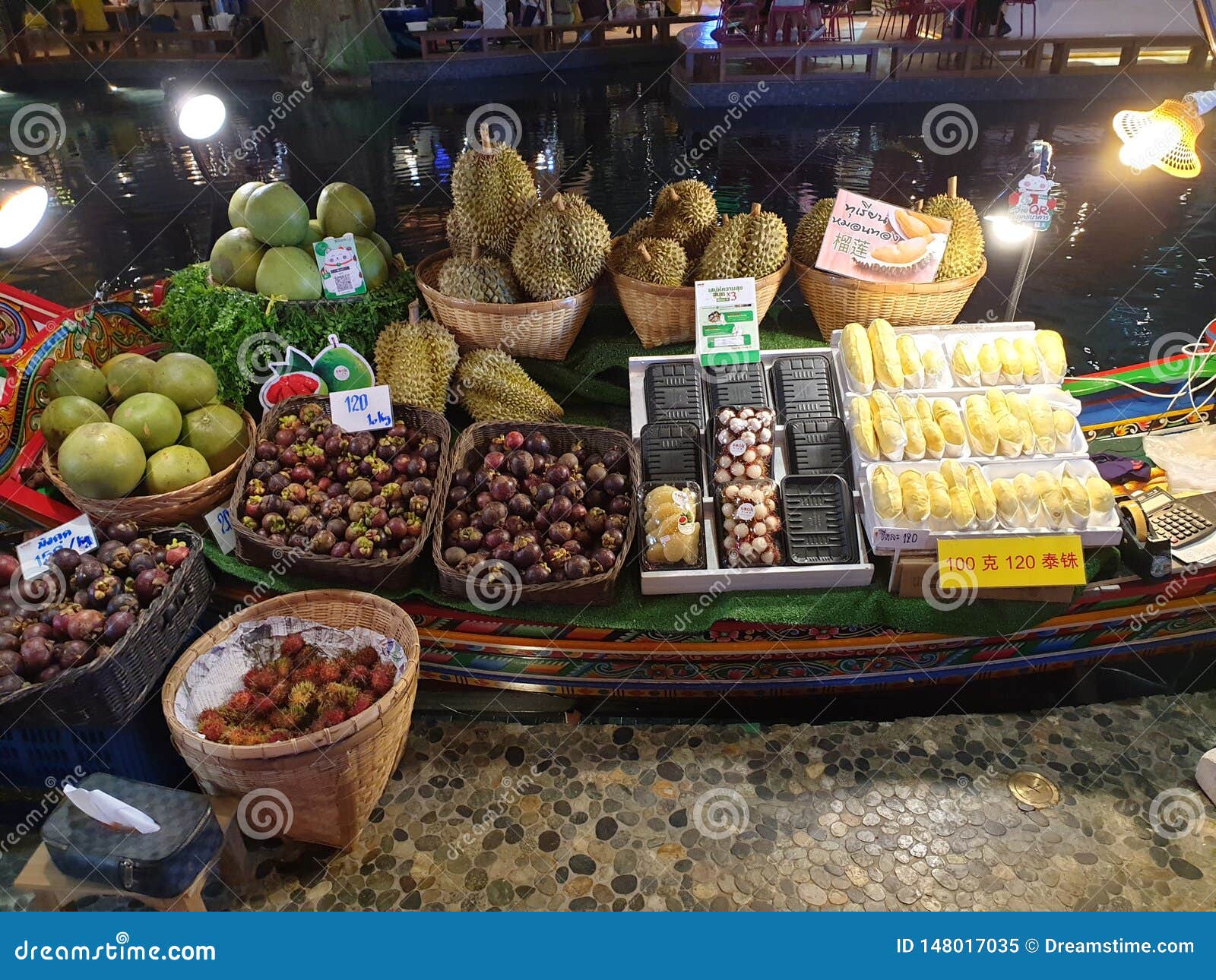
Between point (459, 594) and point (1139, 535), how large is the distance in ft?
6.49

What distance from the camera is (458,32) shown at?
12.4m

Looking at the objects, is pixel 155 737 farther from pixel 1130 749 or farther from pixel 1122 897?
pixel 1130 749

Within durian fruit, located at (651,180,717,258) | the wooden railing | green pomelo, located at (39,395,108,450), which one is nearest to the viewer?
green pomelo, located at (39,395,108,450)

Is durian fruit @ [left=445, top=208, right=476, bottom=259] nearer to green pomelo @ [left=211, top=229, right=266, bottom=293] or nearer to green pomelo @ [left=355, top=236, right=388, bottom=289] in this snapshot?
green pomelo @ [left=355, top=236, right=388, bottom=289]

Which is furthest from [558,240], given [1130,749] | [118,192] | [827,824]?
[118,192]

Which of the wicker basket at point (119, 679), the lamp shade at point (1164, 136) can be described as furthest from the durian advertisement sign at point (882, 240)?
the wicker basket at point (119, 679)

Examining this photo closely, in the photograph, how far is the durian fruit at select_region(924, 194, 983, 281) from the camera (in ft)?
9.55

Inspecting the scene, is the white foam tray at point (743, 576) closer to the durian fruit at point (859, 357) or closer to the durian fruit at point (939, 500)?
the durian fruit at point (939, 500)

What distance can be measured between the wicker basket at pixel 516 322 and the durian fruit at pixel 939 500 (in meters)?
1.36

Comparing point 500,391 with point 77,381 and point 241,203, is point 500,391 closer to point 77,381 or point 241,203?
point 241,203

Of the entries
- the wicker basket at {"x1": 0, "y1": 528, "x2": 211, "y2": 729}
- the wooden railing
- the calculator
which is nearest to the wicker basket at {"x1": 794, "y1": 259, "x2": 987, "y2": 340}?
the calculator

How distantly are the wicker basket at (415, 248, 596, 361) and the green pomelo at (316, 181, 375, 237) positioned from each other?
1.19 feet

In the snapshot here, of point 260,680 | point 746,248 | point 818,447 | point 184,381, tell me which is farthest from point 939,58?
point 260,680

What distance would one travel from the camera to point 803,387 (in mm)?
2797
